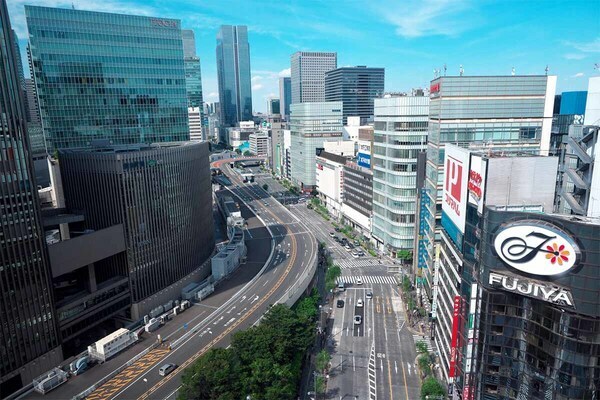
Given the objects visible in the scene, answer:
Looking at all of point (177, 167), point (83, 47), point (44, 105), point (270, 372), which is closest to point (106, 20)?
point (83, 47)

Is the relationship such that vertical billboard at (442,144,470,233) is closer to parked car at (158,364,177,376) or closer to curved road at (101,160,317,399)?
curved road at (101,160,317,399)

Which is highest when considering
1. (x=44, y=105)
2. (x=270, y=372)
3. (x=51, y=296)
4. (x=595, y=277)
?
(x=44, y=105)

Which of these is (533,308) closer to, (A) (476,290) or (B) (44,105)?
(A) (476,290)

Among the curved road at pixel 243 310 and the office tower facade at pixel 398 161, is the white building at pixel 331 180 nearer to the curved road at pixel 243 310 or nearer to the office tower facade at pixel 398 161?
the curved road at pixel 243 310

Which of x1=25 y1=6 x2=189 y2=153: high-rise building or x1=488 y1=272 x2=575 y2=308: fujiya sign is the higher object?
x1=25 y1=6 x2=189 y2=153: high-rise building

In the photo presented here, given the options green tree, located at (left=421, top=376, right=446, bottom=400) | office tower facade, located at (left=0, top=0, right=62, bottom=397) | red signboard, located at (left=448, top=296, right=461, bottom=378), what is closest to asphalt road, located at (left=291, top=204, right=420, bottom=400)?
green tree, located at (left=421, top=376, right=446, bottom=400)

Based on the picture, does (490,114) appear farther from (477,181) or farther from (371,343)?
A: (371,343)
